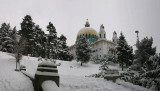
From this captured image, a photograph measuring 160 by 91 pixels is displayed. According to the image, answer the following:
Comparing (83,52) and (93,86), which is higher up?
(83,52)

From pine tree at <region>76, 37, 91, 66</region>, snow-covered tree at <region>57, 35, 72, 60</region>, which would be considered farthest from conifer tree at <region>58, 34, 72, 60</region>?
pine tree at <region>76, 37, 91, 66</region>

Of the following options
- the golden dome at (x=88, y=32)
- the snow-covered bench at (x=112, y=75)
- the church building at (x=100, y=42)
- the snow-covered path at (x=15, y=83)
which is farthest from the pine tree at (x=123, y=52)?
the golden dome at (x=88, y=32)

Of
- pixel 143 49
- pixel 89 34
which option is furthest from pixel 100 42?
pixel 143 49

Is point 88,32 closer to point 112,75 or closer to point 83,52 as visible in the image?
point 83,52

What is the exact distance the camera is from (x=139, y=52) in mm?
25750

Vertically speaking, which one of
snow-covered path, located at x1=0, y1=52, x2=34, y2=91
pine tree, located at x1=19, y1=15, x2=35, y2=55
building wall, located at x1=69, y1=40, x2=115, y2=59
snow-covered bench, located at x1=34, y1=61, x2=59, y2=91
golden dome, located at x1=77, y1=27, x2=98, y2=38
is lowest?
snow-covered path, located at x1=0, y1=52, x2=34, y2=91

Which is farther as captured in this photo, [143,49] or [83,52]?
[83,52]

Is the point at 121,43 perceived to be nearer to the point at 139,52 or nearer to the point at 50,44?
the point at 139,52

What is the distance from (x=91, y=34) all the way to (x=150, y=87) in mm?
71999

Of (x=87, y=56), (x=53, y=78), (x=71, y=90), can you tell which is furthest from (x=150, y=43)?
(x=53, y=78)

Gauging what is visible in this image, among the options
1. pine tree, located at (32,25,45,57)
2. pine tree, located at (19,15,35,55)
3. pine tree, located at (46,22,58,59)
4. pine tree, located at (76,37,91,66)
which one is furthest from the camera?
pine tree, located at (32,25,45,57)

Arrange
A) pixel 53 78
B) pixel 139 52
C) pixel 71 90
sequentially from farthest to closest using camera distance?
pixel 139 52 → pixel 71 90 → pixel 53 78

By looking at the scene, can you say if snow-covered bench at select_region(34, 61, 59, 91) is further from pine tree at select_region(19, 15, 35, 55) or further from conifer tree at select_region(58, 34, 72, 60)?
conifer tree at select_region(58, 34, 72, 60)

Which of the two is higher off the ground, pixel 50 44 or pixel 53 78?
pixel 50 44
